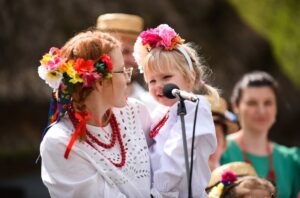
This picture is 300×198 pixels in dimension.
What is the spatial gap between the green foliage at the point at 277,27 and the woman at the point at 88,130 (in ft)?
17.9

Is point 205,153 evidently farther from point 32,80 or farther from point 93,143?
point 32,80

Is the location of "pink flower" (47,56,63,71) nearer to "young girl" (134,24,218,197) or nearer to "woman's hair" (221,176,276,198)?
"young girl" (134,24,218,197)

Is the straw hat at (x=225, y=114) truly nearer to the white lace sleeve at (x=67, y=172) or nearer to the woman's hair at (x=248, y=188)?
the woman's hair at (x=248, y=188)

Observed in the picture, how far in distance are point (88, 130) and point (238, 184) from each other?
3.23 feet

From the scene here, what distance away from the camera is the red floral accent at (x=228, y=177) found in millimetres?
4145

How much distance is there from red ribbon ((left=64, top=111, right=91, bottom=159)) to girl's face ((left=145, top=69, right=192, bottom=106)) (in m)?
0.41

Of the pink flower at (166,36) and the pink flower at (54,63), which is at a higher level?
the pink flower at (166,36)

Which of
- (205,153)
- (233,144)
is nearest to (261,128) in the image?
(233,144)

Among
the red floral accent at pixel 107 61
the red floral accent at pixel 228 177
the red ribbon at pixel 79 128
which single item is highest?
the red floral accent at pixel 107 61

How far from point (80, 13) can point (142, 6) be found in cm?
72

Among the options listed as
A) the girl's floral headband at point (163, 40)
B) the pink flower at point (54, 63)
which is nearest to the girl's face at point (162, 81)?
the girl's floral headband at point (163, 40)

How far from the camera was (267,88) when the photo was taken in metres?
5.52

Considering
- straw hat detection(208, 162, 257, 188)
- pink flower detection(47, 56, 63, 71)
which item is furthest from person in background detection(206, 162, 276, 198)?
pink flower detection(47, 56, 63, 71)

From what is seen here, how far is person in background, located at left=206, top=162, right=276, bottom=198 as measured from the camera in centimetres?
393
